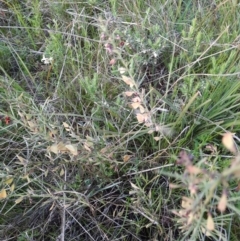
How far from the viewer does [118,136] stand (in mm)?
1124

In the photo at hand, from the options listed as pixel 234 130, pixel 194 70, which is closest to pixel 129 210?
pixel 234 130

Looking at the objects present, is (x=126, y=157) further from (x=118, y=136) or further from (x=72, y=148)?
(x=72, y=148)

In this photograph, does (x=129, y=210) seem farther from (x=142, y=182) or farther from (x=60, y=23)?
(x=60, y=23)

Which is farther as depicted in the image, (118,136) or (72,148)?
(118,136)

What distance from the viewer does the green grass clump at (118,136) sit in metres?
1.07

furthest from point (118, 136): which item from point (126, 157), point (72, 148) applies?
point (72, 148)

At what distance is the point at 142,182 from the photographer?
45.9 inches

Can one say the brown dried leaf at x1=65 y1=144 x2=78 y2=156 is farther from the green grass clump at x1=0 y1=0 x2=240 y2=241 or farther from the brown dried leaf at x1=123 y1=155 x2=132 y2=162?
the brown dried leaf at x1=123 y1=155 x2=132 y2=162

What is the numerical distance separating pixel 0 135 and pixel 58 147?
35 cm

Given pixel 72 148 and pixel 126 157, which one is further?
pixel 126 157

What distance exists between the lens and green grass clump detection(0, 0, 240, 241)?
1073 mm

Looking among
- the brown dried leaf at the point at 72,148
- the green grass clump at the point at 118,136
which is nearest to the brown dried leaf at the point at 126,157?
the green grass clump at the point at 118,136

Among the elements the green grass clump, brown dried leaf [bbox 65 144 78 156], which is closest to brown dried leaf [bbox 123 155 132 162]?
the green grass clump

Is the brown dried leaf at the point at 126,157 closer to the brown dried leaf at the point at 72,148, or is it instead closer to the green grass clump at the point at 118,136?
the green grass clump at the point at 118,136
